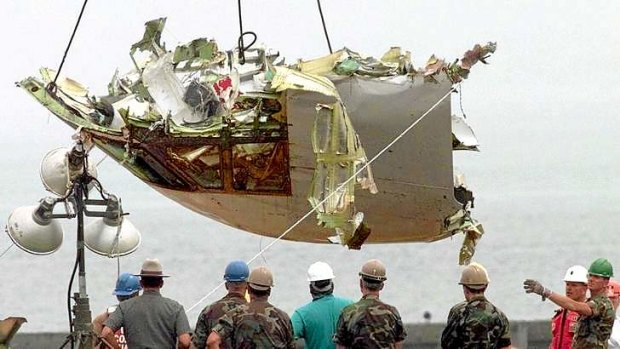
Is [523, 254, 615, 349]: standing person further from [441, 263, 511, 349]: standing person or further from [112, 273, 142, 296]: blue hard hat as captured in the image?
[112, 273, 142, 296]: blue hard hat

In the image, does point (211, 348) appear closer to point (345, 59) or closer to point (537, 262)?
point (345, 59)

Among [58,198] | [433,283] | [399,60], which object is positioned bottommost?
[433,283]

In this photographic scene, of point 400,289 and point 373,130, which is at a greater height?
point 373,130

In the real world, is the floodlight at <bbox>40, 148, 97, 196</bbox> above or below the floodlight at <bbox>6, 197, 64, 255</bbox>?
above

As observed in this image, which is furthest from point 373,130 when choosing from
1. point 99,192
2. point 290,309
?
point 290,309

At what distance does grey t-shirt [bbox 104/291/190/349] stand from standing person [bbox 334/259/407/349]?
1115mm

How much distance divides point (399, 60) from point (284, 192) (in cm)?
145

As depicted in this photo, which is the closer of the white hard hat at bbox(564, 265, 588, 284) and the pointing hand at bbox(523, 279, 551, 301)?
the pointing hand at bbox(523, 279, 551, 301)

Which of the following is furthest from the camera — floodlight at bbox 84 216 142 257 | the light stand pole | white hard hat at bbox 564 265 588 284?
floodlight at bbox 84 216 142 257

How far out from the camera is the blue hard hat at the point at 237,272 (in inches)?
486

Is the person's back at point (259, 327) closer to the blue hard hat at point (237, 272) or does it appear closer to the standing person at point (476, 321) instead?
the blue hard hat at point (237, 272)

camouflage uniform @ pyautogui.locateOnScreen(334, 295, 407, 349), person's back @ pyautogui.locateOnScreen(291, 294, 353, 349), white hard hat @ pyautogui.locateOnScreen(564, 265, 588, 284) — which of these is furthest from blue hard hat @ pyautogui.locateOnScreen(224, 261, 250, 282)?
white hard hat @ pyautogui.locateOnScreen(564, 265, 588, 284)

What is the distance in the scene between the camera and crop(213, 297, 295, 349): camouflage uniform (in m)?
12.0

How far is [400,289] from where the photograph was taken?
159ft
